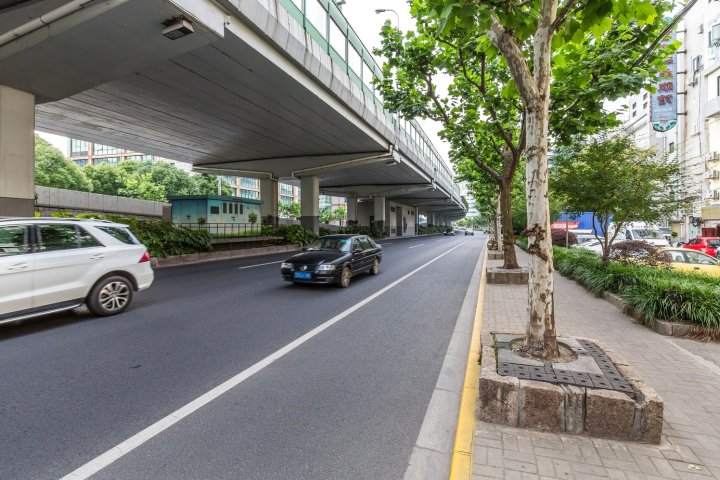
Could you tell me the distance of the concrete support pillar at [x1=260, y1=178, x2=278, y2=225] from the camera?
35.5 m

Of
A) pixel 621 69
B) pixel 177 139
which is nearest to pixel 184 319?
pixel 621 69

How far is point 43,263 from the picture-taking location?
18.3 ft

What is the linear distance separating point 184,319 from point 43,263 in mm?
2186

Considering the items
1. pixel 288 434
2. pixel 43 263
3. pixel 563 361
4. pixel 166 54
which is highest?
pixel 166 54

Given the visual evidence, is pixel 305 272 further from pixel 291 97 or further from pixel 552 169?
pixel 291 97

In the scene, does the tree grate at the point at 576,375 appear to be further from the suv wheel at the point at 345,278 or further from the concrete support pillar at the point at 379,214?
the concrete support pillar at the point at 379,214

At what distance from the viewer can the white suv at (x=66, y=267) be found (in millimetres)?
5305

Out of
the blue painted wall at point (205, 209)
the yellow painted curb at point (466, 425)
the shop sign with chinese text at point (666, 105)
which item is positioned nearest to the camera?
the yellow painted curb at point (466, 425)

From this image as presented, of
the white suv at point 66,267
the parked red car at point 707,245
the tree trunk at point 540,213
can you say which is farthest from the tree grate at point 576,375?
the parked red car at point 707,245

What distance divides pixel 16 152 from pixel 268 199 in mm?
25055

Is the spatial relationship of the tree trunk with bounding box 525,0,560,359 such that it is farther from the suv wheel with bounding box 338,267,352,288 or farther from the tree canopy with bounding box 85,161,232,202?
the tree canopy with bounding box 85,161,232,202

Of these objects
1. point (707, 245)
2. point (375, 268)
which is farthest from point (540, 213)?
point (707, 245)

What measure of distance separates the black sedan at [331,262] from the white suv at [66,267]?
337 centimetres

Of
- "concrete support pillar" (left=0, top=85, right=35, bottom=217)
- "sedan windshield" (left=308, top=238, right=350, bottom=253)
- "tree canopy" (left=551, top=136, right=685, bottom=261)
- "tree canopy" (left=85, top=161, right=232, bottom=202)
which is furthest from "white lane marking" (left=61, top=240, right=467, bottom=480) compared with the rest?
"tree canopy" (left=85, top=161, right=232, bottom=202)
